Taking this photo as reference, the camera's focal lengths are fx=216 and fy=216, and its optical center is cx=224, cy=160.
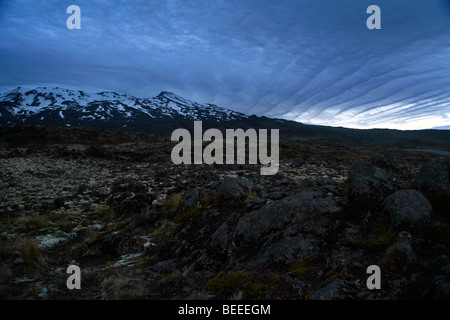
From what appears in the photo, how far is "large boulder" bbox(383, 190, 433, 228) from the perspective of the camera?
5.13 meters

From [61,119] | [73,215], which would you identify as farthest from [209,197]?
[61,119]

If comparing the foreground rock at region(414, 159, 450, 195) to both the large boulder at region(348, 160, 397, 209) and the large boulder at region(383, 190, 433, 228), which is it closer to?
the large boulder at region(348, 160, 397, 209)

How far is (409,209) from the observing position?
528 cm

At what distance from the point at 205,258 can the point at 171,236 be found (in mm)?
2435

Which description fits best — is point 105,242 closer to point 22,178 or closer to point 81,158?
point 22,178

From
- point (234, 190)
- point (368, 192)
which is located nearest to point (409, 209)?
point (368, 192)

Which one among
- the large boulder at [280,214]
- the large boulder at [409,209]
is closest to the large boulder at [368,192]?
the large boulder at [280,214]

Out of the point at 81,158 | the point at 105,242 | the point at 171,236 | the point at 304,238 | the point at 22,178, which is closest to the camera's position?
the point at 304,238

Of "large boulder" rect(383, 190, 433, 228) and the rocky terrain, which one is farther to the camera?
"large boulder" rect(383, 190, 433, 228)

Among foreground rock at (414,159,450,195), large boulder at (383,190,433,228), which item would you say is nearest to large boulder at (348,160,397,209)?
large boulder at (383,190,433,228)

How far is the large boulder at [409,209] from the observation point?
5135mm

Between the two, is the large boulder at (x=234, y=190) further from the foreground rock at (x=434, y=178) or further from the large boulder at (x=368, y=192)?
the foreground rock at (x=434, y=178)

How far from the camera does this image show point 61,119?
166m

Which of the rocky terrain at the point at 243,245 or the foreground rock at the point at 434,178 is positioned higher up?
the foreground rock at the point at 434,178
